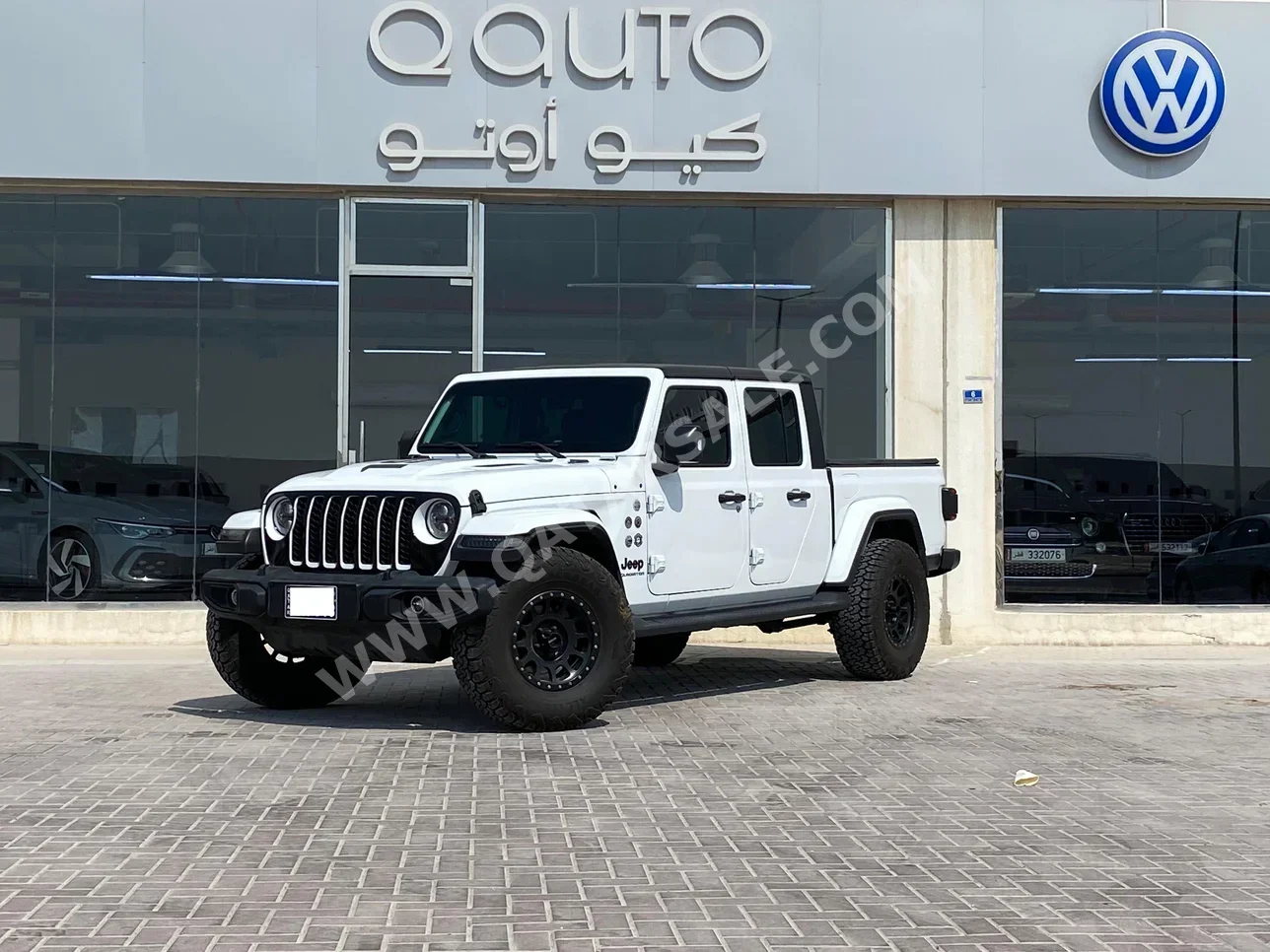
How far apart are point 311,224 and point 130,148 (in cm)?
162

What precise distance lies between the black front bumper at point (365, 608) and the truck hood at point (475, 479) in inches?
Result: 17.9

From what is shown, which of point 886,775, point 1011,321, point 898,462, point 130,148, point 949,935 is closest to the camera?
point 949,935

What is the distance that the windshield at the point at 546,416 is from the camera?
923 cm

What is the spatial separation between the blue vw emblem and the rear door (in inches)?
211

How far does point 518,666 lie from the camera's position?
809 cm

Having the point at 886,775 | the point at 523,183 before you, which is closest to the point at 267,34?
the point at 523,183

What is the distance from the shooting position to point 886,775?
716 cm

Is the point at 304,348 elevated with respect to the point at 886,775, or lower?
elevated

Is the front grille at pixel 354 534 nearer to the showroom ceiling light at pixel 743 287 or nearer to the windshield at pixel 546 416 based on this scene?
the windshield at pixel 546 416

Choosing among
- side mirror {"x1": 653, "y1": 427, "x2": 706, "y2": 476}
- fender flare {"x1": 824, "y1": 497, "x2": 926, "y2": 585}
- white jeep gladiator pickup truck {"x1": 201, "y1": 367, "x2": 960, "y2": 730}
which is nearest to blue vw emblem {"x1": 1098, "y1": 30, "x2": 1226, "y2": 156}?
white jeep gladiator pickup truck {"x1": 201, "y1": 367, "x2": 960, "y2": 730}

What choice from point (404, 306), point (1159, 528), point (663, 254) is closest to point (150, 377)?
point (404, 306)

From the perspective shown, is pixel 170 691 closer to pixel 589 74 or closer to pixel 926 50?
pixel 589 74

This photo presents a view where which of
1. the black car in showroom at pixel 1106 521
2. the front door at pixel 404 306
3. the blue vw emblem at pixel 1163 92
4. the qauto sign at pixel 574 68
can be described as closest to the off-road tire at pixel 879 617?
the black car in showroom at pixel 1106 521

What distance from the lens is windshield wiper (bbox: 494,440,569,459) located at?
29.8ft
